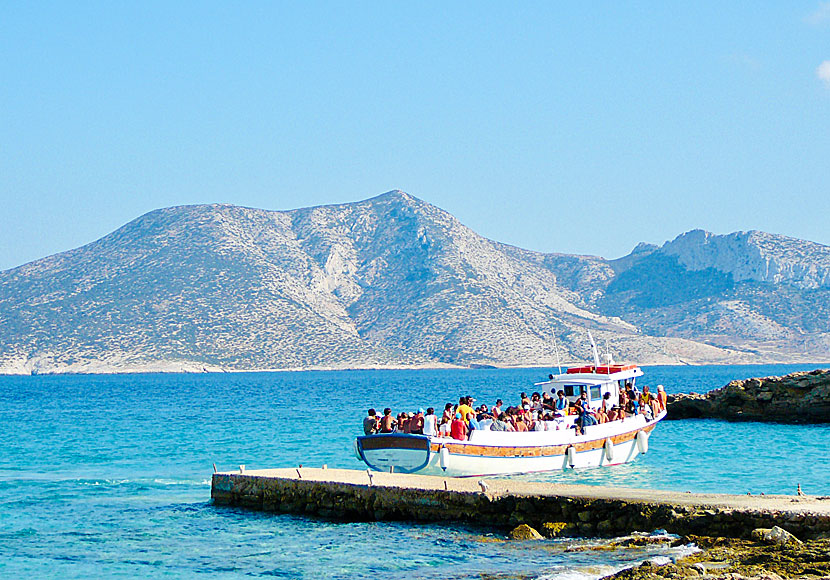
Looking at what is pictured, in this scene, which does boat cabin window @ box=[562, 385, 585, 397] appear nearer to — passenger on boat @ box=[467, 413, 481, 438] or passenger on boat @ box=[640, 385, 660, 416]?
passenger on boat @ box=[640, 385, 660, 416]

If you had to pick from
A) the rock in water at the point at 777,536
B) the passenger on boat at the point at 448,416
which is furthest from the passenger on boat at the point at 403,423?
the rock in water at the point at 777,536

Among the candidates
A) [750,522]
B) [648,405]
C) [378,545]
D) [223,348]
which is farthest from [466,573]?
[223,348]

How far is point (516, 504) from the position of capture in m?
18.5

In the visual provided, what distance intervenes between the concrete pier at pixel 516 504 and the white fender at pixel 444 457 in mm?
1233

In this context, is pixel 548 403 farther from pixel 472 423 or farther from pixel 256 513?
pixel 256 513

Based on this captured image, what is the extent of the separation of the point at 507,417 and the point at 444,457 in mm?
3056

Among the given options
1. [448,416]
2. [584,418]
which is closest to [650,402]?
[584,418]

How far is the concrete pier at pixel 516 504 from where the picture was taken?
15.9 m

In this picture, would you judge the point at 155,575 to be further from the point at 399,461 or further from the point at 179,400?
the point at 179,400

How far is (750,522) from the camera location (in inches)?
620

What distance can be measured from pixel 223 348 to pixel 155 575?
176 metres

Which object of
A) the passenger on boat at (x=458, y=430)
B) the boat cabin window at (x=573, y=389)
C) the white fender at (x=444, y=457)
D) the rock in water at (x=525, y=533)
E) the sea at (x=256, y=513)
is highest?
the boat cabin window at (x=573, y=389)

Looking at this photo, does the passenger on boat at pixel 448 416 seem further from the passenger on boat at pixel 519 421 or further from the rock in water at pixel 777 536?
the rock in water at pixel 777 536

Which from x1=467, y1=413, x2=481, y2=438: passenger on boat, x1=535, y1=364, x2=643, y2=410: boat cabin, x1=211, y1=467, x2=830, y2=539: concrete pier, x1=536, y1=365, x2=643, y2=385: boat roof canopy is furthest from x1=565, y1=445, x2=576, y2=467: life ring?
x1=211, y1=467, x2=830, y2=539: concrete pier
